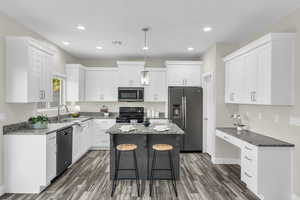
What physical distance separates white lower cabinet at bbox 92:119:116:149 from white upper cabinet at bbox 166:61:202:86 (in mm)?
2218

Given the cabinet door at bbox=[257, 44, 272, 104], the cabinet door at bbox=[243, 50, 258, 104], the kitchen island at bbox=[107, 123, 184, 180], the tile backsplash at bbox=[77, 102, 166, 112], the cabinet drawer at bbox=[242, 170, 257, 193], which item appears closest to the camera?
the cabinet drawer at bbox=[242, 170, 257, 193]

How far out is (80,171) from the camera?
3.78m

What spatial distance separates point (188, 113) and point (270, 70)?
103 inches

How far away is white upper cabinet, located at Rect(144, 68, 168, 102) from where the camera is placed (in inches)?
220

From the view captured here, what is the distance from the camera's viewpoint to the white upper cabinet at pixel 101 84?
5621 mm

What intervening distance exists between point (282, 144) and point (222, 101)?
1.80m

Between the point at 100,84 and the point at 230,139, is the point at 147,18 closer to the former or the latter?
the point at 230,139

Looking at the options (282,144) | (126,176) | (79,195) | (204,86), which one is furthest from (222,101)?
(79,195)

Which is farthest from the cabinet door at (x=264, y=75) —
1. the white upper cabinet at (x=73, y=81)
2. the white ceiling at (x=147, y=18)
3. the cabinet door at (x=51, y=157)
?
the white upper cabinet at (x=73, y=81)

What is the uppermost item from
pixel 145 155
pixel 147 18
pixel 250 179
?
pixel 147 18

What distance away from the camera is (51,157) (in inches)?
121

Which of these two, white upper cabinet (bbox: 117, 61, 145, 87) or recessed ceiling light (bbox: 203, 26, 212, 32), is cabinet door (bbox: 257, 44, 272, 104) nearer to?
recessed ceiling light (bbox: 203, 26, 212, 32)

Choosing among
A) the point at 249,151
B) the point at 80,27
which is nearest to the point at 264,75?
the point at 249,151

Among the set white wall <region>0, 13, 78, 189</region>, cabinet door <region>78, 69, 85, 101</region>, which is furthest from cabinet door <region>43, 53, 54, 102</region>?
cabinet door <region>78, 69, 85, 101</region>
